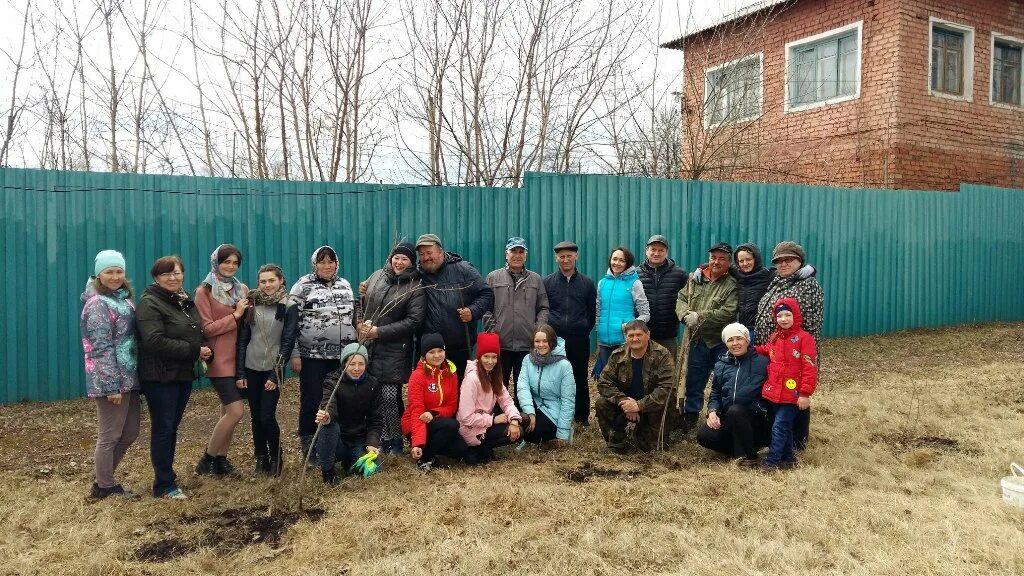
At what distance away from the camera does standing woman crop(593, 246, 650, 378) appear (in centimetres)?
562

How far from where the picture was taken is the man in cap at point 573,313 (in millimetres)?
5723

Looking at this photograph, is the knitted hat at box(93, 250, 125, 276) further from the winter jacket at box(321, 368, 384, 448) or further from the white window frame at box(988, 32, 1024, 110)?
the white window frame at box(988, 32, 1024, 110)

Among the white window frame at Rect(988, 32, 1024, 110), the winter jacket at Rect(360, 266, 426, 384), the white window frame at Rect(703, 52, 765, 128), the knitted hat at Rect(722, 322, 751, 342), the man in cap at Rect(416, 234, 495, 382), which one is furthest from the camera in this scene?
the white window frame at Rect(988, 32, 1024, 110)

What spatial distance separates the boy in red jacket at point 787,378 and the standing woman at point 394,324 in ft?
7.41

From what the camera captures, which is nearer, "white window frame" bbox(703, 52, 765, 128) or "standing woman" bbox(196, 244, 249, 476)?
"standing woman" bbox(196, 244, 249, 476)

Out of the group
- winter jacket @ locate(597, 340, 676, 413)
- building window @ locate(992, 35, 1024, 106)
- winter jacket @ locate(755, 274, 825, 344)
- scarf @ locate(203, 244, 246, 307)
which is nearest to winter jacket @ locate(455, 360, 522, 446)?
winter jacket @ locate(597, 340, 676, 413)

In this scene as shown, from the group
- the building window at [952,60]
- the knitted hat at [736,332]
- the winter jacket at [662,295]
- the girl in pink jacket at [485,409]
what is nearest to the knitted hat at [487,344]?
the girl in pink jacket at [485,409]

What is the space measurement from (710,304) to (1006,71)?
12.1 meters

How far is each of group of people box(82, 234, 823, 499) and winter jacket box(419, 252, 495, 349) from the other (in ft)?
0.03

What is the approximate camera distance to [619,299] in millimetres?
5648

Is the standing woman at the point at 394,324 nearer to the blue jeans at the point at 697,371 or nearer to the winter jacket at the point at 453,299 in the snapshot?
the winter jacket at the point at 453,299

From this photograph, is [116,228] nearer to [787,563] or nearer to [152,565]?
[152,565]

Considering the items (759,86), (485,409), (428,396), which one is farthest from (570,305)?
(759,86)

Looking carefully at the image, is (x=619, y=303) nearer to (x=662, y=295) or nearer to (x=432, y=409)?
(x=662, y=295)
